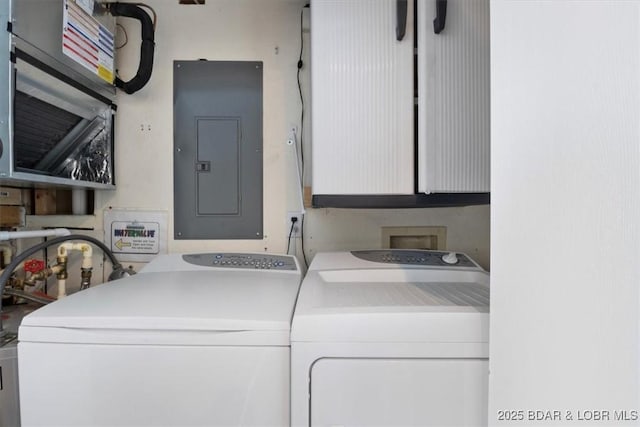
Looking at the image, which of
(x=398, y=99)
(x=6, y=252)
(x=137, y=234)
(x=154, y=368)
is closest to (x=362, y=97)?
(x=398, y=99)

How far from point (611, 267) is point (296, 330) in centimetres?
61

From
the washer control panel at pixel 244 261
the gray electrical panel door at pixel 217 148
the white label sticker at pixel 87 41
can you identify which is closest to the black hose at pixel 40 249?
the gray electrical panel door at pixel 217 148

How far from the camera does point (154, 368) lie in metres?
0.77

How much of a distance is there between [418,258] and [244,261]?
2.60ft

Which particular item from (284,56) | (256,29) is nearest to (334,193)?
(284,56)

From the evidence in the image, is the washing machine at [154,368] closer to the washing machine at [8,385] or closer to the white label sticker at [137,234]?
the washing machine at [8,385]

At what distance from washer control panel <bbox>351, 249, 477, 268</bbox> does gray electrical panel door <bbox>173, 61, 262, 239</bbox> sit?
2.24 ft

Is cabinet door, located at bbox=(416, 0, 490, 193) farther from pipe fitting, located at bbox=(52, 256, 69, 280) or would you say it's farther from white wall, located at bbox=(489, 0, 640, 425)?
pipe fitting, located at bbox=(52, 256, 69, 280)

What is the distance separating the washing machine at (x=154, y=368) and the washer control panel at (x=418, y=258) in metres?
0.69

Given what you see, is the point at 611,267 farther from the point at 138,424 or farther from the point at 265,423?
the point at 138,424

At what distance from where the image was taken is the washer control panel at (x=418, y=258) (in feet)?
4.28

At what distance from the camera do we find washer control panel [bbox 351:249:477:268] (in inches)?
51.3

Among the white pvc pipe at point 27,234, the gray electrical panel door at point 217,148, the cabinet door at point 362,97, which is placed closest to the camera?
the cabinet door at point 362,97

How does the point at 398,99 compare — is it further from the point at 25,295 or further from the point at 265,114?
the point at 25,295
